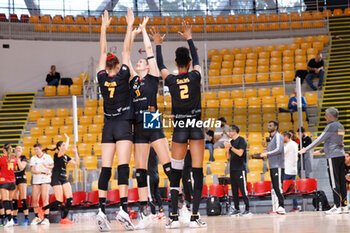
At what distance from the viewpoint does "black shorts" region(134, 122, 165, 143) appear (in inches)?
257

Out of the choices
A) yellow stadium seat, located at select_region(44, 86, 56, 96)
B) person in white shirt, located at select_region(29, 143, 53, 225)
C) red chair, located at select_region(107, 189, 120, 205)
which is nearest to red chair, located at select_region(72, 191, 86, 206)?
red chair, located at select_region(107, 189, 120, 205)

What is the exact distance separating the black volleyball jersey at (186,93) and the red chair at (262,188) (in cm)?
592

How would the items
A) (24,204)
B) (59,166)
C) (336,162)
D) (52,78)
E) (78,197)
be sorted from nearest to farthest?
(336,162)
(59,166)
(24,204)
(78,197)
(52,78)

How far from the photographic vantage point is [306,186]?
1136 cm

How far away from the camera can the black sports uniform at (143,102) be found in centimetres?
654

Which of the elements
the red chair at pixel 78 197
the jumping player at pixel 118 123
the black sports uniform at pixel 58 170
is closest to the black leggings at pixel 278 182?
the jumping player at pixel 118 123

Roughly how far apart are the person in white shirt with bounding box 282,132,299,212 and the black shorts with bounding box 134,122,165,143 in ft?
16.7

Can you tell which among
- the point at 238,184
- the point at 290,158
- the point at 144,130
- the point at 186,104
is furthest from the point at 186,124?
the point at 290,158

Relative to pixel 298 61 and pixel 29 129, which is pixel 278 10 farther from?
pixel 29 129

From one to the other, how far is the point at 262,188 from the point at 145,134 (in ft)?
19.0

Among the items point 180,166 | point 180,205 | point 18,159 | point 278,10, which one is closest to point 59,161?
point 18,159

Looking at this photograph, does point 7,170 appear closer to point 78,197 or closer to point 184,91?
point 78,197

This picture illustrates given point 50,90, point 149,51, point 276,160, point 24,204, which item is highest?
point 50,90

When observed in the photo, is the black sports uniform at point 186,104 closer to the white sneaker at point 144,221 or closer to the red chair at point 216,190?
the white sneaker at point 144,221
